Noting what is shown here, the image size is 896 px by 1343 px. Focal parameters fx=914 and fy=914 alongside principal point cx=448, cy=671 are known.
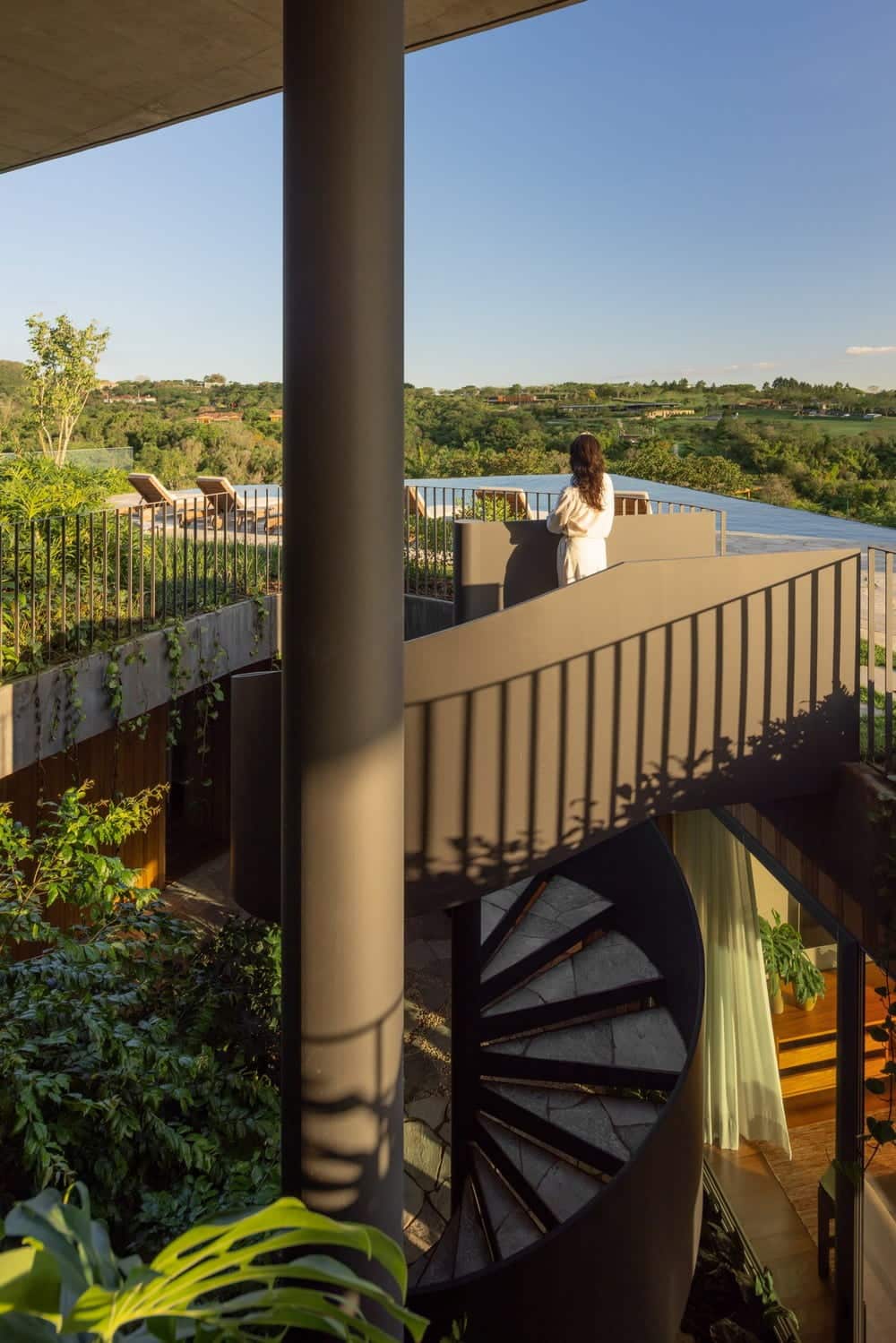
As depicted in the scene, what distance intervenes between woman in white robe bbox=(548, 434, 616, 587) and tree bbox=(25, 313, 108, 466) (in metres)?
11.1

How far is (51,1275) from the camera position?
742 mm

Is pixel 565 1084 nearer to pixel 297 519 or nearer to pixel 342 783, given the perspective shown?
pixel 342 783

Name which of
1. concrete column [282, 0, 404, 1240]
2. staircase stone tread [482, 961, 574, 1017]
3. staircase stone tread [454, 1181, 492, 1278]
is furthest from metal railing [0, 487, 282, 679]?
staircase stone tread [454, 1181, 492, 1278]

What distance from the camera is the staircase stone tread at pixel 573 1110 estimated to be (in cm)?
547

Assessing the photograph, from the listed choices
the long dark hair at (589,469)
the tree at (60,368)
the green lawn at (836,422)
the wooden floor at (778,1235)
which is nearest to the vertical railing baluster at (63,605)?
the long dark hair at (589,469)

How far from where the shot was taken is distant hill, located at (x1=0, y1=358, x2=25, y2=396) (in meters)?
26.1

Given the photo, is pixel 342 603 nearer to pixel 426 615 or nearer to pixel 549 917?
pixel 549 917

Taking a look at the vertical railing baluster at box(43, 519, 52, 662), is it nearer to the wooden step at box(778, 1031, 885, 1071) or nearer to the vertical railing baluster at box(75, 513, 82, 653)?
the vertical railing baluster at box(75, 513, 82, 653)

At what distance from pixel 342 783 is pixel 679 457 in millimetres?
23025

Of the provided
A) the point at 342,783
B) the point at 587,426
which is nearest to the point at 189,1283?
the point at 342,783

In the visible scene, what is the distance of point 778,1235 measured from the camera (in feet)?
16.5

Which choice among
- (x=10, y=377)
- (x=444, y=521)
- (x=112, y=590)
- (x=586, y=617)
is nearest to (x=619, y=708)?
(x=586, y=617)

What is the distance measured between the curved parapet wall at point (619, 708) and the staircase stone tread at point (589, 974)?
2.33 m

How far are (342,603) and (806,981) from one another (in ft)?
12.8
